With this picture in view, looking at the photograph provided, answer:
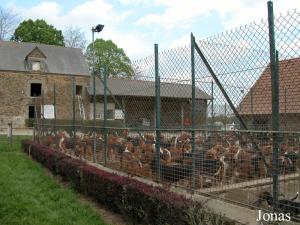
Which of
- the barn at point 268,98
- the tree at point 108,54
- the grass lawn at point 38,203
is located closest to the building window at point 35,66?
the tree at point 108,54

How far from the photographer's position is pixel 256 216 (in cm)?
452

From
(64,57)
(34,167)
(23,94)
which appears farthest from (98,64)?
(34,167)

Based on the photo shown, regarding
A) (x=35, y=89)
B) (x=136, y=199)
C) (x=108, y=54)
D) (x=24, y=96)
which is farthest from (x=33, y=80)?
(x=136, y=199)

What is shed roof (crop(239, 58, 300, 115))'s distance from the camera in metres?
5.75

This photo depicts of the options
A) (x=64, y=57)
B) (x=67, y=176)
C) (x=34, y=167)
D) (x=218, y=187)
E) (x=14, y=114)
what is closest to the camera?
(x=218, y=187)

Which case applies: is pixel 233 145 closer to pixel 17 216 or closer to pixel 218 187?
pixel 218 187

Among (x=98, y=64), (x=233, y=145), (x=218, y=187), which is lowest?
(x=218, y=187)

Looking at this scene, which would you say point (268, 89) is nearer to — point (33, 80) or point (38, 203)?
point (38, 203)

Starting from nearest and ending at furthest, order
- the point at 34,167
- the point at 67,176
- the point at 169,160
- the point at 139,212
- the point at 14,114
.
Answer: the point at 139,212, the point at 169,160, the point at 67,176, the point at 34,167, the point at 14,114

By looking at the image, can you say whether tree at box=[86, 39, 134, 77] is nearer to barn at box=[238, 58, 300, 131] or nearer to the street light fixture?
the street light fixture

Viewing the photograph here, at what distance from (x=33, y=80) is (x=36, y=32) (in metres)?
20.5

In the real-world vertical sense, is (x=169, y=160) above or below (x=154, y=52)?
below

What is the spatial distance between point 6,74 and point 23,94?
7.81ft

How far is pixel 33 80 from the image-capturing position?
1594 inches
